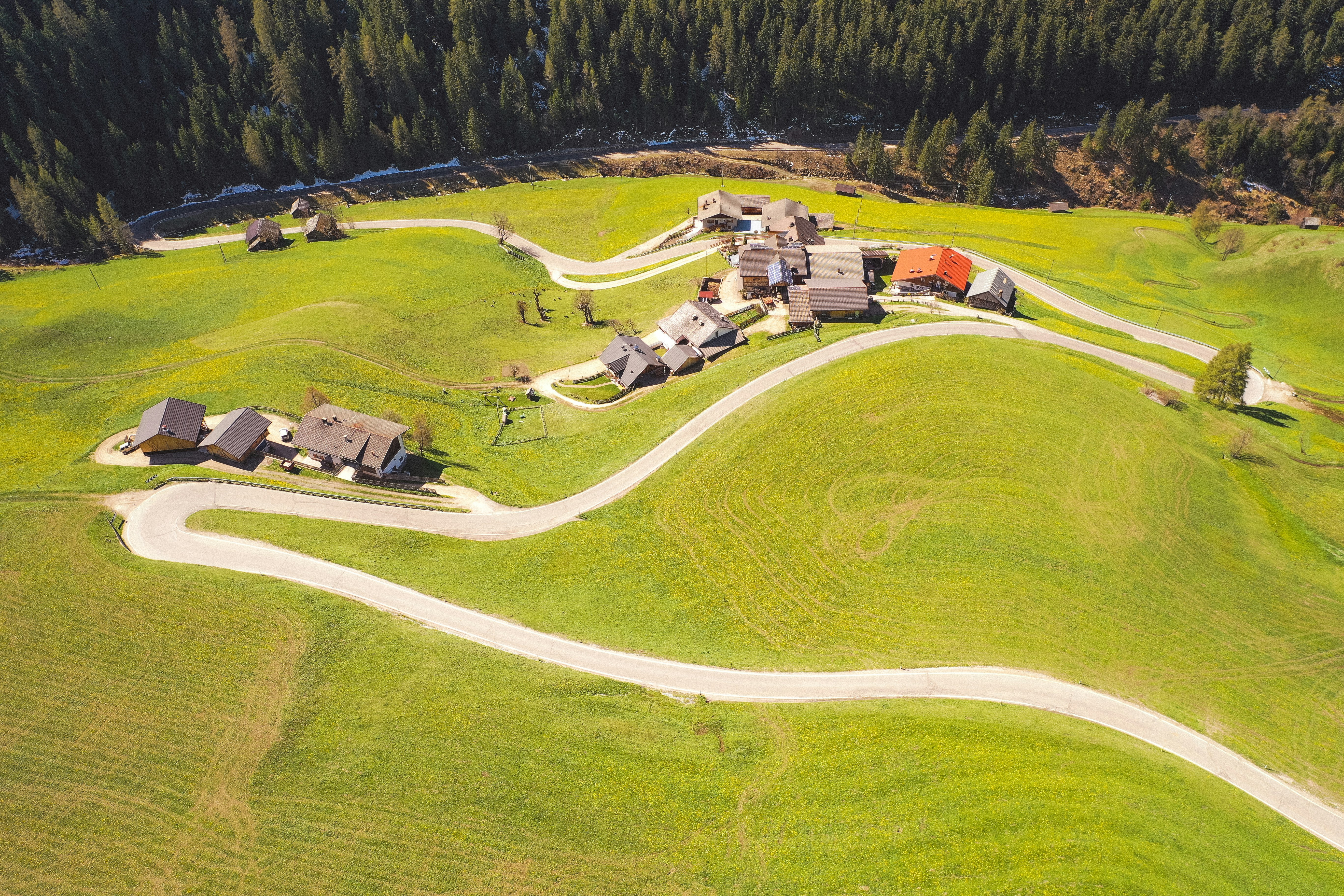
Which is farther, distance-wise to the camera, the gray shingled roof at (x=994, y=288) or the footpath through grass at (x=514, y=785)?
the gray shingled roof at (x=994, y=288)

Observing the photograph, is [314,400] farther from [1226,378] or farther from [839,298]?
[1226,378]

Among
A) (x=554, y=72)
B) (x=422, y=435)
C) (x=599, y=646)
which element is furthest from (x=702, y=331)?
(x=554, y=72)

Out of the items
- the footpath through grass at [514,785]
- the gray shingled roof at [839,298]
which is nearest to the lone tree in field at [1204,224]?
the gray shingled roof at [839,298]

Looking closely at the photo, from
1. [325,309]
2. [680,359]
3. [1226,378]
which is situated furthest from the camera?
[325,309]

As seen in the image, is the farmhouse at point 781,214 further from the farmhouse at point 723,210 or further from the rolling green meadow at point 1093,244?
the rolling green meadow at point 1093,244

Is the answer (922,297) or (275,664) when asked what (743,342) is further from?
(275,664)

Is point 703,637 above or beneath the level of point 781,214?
beneath
